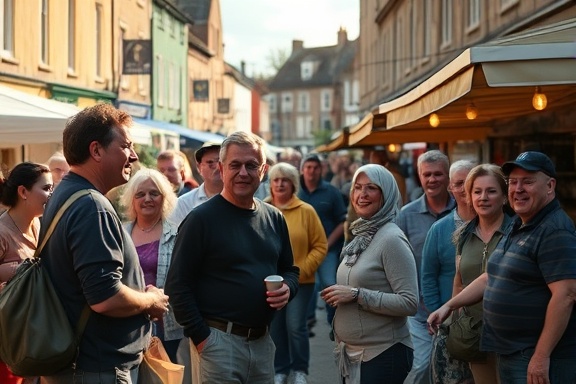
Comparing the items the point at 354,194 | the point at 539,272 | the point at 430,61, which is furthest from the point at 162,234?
the point at 430,61

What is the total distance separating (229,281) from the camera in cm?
481

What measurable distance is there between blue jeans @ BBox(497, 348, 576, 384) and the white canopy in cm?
533

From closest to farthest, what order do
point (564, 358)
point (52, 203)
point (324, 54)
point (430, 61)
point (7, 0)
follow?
point (52, 203) < point (564, 358) < point (7, 0) < point (430, 61) < point (324, 54)

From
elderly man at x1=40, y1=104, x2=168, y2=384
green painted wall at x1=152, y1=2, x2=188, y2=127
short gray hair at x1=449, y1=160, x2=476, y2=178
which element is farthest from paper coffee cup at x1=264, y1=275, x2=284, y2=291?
green painted wall at x1=152, y1=2, x2=188, y2=127

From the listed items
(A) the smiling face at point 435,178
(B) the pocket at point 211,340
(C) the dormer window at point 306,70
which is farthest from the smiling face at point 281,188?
(C) the dormer window at point 306,70

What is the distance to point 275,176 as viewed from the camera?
857 centimetres

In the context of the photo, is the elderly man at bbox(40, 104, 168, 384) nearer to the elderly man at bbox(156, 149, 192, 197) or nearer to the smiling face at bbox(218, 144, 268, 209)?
the smiling face at bbox(218, 144, 268, 209)

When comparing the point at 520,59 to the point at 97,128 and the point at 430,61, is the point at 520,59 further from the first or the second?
the point at 430,61

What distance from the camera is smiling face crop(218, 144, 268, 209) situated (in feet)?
16.0

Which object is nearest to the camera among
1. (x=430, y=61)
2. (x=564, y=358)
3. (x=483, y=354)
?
(x=564, y=358)

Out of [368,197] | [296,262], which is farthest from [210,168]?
[368,197]

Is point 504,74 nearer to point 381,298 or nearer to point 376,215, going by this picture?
point 376,215

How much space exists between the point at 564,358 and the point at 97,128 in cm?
259

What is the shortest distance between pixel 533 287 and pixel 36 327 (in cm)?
248
